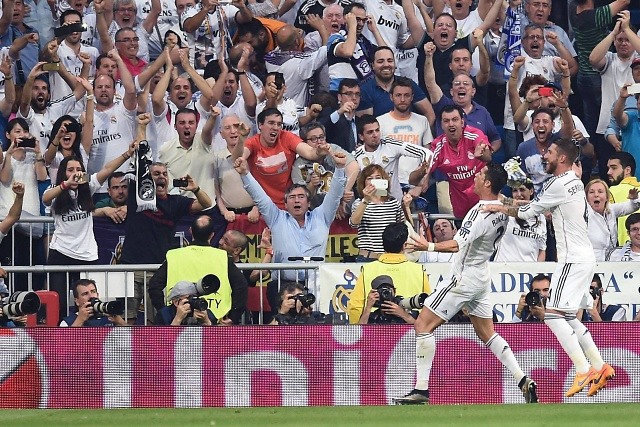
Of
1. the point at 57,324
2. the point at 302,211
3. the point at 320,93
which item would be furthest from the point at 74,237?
the point at 320,93

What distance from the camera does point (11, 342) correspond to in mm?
12656

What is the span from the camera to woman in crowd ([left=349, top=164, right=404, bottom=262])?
14.5 meters

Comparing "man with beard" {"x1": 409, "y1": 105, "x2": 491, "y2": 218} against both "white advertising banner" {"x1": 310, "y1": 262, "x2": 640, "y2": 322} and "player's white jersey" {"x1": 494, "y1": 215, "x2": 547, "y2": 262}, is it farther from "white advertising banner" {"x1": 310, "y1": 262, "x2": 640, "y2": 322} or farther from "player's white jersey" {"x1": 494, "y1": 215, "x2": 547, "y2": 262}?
"white advertising banner" {"x1": 310, "y1": 262, "x2": 640, "y2": 322}

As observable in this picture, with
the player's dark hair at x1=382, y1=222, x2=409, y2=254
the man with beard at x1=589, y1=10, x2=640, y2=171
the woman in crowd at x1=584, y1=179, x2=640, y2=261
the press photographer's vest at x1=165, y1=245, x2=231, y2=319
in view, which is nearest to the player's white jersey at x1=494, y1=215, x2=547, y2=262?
the woman in crowd at x1=584, y1=179, x2=640, y2=261

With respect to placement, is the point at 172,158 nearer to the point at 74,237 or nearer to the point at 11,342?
the point at 74,237

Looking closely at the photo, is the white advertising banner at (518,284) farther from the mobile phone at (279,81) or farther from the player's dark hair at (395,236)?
the mobile phone at (279,81)

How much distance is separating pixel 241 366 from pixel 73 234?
288cm

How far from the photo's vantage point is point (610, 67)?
58.7 feet

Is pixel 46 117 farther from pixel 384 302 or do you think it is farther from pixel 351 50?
pixel 384 302

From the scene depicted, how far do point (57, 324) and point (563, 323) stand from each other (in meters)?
5.04

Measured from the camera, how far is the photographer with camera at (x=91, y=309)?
496 inches

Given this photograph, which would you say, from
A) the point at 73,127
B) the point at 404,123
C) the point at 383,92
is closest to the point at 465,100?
the point at 404,123

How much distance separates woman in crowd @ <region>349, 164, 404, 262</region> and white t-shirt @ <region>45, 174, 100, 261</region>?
9.42ft

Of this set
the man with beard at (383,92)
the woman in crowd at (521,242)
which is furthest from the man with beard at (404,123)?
the woman in crowd at (521,242)
